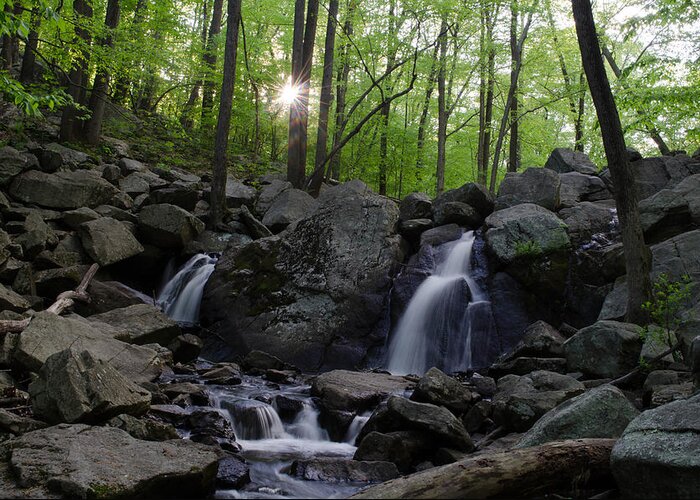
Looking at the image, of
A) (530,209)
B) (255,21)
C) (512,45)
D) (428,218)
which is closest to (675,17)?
(530,209)

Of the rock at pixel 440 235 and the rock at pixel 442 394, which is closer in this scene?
the rock at pixel 442 394

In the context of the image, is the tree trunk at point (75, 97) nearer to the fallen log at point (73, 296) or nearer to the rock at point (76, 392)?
the fallen log at point (73, 296)

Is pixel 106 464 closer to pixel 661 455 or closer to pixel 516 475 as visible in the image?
pixel 516 475

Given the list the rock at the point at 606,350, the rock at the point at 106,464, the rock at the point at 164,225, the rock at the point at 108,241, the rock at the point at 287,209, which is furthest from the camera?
the rock at the point at 287,209

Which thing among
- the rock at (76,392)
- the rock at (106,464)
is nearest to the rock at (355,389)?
the rock at (106,464)

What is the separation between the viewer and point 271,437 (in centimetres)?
700

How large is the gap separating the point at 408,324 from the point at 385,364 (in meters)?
1.01

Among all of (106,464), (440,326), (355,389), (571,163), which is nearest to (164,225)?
(440,326)

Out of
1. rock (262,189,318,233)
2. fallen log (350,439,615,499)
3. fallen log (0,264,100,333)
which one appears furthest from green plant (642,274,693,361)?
rock (262,189,318,233)

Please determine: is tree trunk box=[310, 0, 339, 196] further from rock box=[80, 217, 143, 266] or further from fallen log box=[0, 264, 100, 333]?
fallen log box=[0, 264, 100, 333]

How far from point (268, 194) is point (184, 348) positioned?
740 centimetres

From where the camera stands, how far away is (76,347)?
272 inches

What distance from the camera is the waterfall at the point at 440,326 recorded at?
1045 cm

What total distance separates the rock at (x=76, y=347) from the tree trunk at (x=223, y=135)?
713cm
